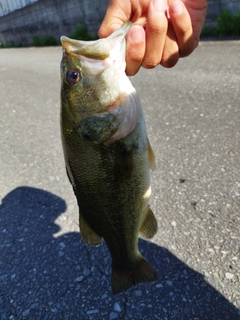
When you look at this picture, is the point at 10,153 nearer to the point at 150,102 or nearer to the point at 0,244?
the point at 0,244

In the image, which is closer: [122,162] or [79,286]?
[122,162]

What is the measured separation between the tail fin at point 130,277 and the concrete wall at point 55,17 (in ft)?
24.4

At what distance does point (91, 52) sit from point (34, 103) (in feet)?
16.7

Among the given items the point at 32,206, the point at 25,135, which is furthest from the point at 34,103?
the point at 32,206

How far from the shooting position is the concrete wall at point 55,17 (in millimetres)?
8184

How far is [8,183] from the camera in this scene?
12.5 ft

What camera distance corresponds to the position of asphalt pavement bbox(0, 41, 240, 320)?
221cm

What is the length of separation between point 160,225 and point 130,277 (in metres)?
0.93

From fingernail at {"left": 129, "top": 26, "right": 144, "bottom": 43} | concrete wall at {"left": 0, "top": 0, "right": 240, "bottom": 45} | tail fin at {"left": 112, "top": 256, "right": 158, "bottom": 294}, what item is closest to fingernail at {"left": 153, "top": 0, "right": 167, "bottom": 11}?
fingernail at {"left": 129, "top": 26, "right": 144, "bottom": 43}

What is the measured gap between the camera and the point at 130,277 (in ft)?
6.05

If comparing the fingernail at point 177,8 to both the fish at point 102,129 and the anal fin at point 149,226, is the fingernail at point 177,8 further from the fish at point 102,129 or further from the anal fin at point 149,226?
the anal fin at point 149,226

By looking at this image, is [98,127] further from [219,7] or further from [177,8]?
[219,7]

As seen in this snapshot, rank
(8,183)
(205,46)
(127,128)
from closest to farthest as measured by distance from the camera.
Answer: (127,128), (8,183), (205,46)

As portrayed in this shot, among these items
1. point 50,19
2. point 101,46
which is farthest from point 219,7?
point 50,19
